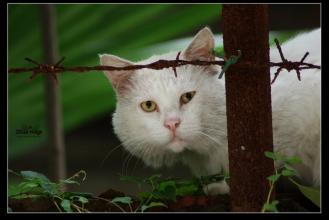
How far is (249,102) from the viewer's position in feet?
5.18

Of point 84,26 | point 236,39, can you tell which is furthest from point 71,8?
point 236,39

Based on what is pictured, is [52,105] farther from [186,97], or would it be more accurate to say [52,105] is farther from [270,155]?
[270,155]

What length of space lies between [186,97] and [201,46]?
0.15 m

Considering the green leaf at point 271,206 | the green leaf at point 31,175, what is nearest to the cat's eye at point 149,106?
the green leaf at point 31,175

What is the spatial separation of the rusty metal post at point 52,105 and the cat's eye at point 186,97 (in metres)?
0.53

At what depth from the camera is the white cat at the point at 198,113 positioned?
185 centimetres

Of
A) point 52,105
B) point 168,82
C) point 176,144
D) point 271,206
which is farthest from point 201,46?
point 52,105

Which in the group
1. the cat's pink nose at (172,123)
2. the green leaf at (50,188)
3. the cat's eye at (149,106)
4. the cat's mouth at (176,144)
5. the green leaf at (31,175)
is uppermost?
the cat's eye at (149,106)

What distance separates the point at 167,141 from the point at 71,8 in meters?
1.00

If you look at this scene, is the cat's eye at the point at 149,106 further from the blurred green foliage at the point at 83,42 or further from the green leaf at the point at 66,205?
the blurred green foliage at the point at 83,42

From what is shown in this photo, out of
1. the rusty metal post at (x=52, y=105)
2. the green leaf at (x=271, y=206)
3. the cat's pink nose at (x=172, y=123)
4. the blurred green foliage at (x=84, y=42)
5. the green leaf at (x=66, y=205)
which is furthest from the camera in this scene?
the blurred green foliage at (x=84, y=42)

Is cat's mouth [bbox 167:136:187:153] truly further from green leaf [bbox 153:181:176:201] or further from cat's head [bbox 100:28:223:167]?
green leaf [bbox 153:181:176:201]

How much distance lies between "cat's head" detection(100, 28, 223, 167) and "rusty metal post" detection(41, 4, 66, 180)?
32cm

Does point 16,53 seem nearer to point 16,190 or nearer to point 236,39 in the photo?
point 16,190
